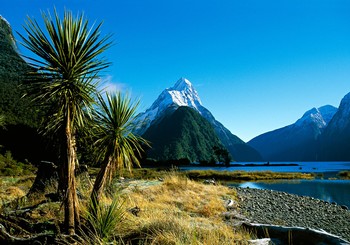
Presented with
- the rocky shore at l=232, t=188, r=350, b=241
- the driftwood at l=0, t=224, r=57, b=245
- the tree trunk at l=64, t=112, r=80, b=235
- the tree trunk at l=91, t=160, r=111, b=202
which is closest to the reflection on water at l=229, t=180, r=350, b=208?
the rocky shore at l=232, t=188, r=350, b=241

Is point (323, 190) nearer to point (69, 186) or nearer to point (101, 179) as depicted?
point (101, 179)

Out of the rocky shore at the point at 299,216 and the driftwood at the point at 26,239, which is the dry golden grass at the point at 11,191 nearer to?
the driftwood at the point at 26,239

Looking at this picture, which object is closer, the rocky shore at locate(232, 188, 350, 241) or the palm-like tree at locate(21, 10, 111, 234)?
the palm-like tree at locate(21, 10, 111, 234)

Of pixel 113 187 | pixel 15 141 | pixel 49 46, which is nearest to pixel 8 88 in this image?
pixel 15 141

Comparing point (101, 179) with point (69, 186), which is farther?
point (101, 179)

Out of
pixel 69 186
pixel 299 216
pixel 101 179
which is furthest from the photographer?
pixel 299 216

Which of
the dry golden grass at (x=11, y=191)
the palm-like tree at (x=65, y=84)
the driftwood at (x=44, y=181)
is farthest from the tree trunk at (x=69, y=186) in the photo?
the driftwood at (x=44, y=181)

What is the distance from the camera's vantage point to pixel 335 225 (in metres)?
11.2

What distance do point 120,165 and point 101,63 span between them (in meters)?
2.14

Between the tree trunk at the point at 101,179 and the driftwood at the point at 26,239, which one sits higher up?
the tree trunk at the point at 101,179

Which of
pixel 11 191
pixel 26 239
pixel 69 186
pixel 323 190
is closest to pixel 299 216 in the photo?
pixel 69 186

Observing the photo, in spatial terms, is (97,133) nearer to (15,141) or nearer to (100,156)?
(100,156)

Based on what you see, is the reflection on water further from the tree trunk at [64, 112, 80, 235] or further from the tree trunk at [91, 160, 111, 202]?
the tree trunk at [64, 112, 80, 235]

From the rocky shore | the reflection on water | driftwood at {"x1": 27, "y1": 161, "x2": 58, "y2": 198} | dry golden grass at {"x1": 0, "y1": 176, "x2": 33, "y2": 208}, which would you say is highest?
driftwood at {"x1": 27, "y1": 161, "x2": 58, "y2": 198}
